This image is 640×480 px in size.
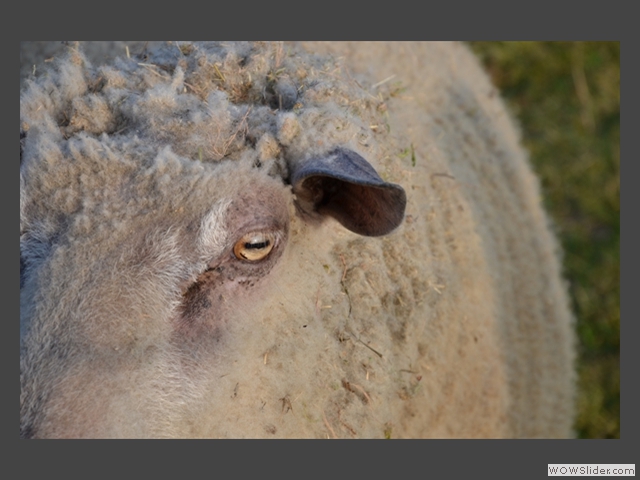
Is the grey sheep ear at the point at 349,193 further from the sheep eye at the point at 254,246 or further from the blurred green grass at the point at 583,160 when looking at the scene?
the blurred green grass at the point at 583,160

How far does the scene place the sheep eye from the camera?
258 centimetres

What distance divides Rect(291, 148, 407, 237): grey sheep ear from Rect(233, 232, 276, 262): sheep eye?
0.25m

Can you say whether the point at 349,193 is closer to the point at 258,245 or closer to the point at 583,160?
the point at 258,245

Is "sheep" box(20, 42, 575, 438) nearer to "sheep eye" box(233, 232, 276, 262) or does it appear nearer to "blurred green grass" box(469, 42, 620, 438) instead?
"sheep eye" box(233, 232, 276, 262)

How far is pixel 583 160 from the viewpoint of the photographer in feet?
24.9

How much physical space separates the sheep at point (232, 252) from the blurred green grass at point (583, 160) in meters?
3.60

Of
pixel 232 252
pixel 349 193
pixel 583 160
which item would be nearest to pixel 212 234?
pixel 232 252

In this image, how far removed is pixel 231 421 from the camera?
2.69 metres

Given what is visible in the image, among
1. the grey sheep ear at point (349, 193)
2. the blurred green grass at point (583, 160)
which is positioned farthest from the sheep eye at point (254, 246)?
the blurred green grass at point (583, 160)

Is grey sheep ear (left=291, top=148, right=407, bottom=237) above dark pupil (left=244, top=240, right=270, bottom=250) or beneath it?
above

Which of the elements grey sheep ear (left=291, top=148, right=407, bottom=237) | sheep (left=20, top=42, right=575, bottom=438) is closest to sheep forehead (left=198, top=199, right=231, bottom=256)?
sheep (left=20, top=42, right=575, bottom=438)

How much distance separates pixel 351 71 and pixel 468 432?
6.78 ft

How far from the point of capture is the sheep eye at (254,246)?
102 inches

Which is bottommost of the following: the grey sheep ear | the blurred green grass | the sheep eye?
the sheep eye
